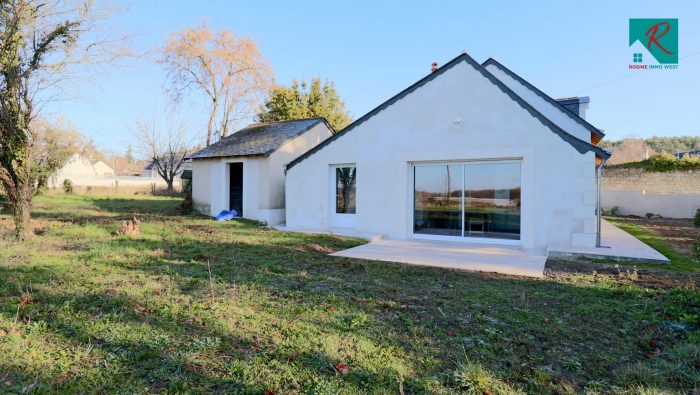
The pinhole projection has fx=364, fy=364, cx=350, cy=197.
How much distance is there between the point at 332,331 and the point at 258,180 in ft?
40.4

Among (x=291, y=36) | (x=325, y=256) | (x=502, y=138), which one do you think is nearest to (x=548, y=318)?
(x=325, y=256)

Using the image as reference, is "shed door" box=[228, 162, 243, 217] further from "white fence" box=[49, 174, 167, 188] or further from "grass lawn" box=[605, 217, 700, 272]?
"white fence" box=[49, 174, 167, 188]

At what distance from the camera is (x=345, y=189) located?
40.4 feet

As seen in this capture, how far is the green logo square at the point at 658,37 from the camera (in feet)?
36.9

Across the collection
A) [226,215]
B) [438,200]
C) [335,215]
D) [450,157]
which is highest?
[450,157]

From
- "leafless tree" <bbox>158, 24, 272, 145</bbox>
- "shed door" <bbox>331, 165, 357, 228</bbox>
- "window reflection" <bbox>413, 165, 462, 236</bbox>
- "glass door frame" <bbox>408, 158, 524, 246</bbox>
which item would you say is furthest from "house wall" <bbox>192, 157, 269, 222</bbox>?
"leafless tree" <bbox>158, 24, 272, 145</bbox>

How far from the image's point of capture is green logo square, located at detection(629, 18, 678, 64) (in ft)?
36.9

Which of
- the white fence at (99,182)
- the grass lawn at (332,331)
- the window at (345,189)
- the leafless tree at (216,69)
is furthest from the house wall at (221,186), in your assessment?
the white fence at (99,182)

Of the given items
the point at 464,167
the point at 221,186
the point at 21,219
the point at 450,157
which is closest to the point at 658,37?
the point at 464,167

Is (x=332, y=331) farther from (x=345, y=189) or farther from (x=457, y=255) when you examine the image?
(x=345, y=189)

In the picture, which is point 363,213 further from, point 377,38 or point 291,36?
point 291,36

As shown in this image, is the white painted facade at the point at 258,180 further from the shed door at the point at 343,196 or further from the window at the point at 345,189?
the window at the point at 345,189

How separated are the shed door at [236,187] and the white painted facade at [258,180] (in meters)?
0.66

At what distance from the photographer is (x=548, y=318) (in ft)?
14.4
